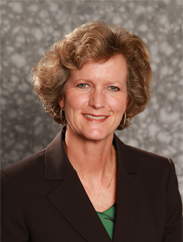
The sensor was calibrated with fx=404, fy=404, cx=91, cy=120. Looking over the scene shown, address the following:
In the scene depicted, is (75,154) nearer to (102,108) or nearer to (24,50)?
(102,108)

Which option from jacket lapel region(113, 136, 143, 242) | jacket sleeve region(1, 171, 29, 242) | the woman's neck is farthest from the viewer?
the woman's neck

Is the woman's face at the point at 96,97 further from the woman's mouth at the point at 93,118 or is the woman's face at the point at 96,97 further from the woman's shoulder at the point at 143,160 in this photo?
the woman's shoulder at the point at 143,160

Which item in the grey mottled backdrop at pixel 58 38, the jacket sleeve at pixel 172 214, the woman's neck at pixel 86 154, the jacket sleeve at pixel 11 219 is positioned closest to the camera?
the jacket sleeve at pixel 11 219

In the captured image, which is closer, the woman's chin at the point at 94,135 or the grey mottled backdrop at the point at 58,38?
the woman's chin at the point at 94,135

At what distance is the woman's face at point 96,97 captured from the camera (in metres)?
1.92

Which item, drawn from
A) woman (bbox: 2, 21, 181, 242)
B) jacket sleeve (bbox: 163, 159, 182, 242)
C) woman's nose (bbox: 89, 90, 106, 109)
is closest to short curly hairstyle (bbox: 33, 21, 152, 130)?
woman (bbox: 2, 21, 181, 242)

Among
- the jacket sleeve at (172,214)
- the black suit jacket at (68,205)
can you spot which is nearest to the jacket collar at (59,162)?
the black suit jacket at (68,205)

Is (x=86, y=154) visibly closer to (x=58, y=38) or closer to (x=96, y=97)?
(x=96, y=97)

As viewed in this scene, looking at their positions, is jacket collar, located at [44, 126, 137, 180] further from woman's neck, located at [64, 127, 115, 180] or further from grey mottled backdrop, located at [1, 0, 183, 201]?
grey mottled backdrop, located at [1, 0, 183, 201]

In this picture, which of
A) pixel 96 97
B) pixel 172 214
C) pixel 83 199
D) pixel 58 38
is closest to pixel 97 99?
pixel 96 97

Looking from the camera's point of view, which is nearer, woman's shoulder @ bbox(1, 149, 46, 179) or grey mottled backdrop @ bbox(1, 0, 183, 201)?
woman's shoulder @ bbox(1, 149, 46, 179)

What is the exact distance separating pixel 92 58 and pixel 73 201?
2.25 ft

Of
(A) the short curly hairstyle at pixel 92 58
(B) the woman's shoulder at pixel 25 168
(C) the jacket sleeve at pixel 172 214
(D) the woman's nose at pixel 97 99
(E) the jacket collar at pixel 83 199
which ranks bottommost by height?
(C) the jacket sleeve at pixel 172 214

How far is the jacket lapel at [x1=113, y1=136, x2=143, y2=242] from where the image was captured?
194cm
